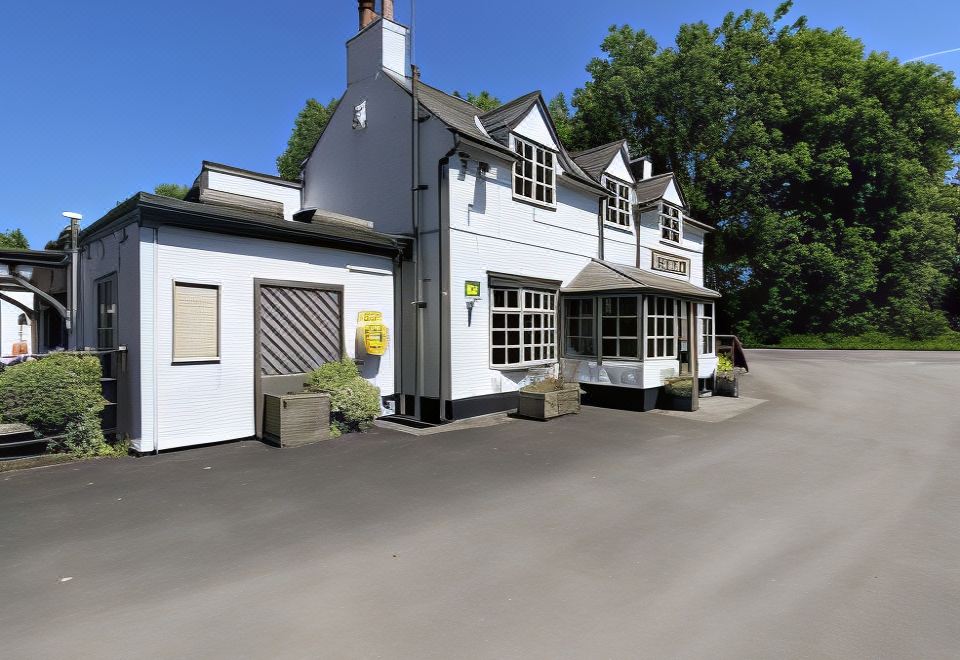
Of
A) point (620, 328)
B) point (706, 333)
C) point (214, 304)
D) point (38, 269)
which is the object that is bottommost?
point (706, 333)

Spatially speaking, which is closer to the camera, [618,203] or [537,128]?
[537,128]

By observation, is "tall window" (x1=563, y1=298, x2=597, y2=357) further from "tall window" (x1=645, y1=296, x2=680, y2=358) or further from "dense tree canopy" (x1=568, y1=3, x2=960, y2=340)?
"dense tree canopy" (x1=568, y1=3, x2=960, y2=340)

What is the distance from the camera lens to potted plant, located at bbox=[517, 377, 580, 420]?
11648mm

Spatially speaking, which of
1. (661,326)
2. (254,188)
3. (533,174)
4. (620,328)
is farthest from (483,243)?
(254,188)

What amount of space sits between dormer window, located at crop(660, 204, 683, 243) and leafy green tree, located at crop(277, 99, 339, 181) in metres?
26.2

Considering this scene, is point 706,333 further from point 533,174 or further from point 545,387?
point 533,174

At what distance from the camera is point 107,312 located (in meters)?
9.60

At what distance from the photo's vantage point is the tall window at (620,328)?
13484 mm

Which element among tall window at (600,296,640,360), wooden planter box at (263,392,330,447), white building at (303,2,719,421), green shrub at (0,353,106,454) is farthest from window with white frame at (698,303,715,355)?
green shrub at (0,353,106,454)

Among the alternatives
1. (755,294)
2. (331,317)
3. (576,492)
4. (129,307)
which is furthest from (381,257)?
(755,294)

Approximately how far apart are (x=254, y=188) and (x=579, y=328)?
1073cm

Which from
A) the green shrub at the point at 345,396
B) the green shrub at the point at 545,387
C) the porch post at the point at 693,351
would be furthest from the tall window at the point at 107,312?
the porch post at the point at 693,351

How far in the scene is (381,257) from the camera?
11.8 metres

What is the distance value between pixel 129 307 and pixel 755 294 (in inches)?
1490
